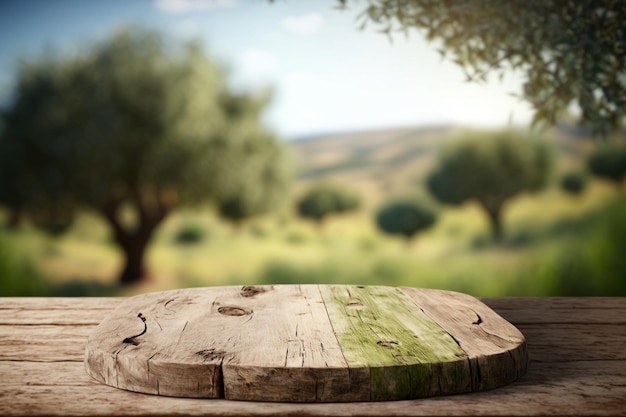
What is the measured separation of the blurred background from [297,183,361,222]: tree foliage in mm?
20

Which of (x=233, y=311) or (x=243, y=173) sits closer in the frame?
(x=233, y=311)

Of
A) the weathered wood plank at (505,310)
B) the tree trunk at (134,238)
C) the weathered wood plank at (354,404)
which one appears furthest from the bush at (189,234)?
the weathered wood plank at (354,404)

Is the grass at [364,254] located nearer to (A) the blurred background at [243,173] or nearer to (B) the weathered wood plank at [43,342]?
(A) the blurred background at [243,173]

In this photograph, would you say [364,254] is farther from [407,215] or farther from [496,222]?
[496,222]

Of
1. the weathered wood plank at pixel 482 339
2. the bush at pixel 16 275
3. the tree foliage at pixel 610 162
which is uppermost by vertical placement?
the weathered wood plank at pixel 482 339

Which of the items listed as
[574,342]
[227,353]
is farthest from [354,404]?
[574,342]

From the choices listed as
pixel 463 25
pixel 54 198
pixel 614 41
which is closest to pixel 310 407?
pixel 463 25

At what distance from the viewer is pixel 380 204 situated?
7.53 m

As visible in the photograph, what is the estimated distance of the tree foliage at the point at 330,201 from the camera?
7547 millimetres

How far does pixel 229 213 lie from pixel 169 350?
6.65m

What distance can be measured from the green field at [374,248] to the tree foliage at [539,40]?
162 inches

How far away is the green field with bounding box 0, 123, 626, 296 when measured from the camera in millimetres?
7211

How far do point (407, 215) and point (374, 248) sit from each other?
58cm

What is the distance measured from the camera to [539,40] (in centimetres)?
316
